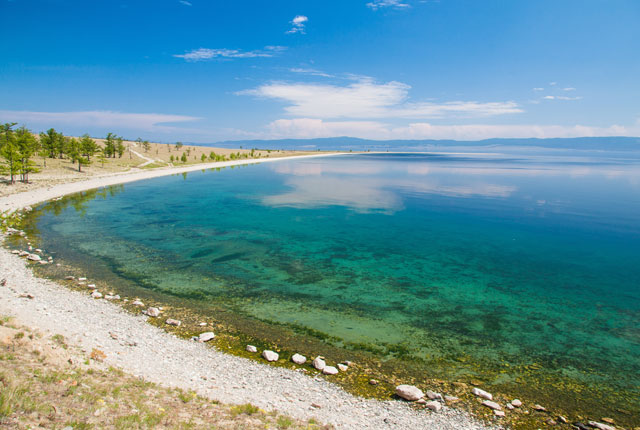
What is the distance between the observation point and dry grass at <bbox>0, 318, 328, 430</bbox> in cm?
682

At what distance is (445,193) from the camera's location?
5531 cm

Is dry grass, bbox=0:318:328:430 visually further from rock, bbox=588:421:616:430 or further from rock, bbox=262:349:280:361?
rock, bbox=588:421:616:430

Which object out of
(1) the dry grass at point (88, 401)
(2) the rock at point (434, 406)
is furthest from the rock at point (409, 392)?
(1) the dry grass at point (88, 401)

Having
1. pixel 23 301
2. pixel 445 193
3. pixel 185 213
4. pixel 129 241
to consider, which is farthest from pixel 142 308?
pixel 445 193

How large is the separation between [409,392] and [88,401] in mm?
7969

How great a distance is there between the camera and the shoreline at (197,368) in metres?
8.84

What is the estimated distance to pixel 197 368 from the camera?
10.4 meters

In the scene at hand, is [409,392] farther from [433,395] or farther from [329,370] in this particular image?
[329,370]

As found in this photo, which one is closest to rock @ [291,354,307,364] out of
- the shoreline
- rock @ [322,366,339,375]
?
the shoreline

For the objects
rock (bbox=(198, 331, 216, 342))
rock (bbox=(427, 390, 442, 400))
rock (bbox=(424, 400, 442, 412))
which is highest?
rock (bbox=(198, 331, 216, 342))

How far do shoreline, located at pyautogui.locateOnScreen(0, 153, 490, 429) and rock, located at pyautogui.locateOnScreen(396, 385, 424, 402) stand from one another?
23 centimetres

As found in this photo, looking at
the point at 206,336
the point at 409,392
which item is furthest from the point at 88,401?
the point at 409,392

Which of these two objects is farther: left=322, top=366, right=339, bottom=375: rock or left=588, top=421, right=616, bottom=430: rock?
left=322, top=366, right=339, bottom=375: rock

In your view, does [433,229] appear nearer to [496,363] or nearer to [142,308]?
[496,363]
